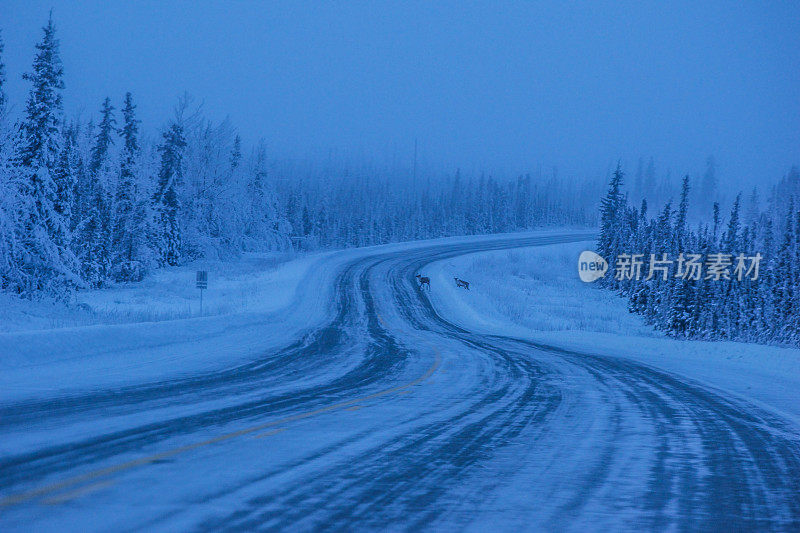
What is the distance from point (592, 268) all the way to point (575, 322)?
37997mm

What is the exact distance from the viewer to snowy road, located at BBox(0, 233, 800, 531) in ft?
13.5

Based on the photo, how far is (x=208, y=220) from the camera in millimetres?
54188

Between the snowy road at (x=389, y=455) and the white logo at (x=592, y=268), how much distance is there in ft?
200

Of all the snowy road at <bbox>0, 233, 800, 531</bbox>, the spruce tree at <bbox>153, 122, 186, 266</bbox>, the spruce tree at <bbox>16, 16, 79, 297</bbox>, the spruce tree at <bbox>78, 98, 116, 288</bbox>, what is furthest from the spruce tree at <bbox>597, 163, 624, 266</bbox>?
the snowy road at <bbox>0, 233, 800, 531</bbox>

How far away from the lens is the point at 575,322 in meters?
36.4

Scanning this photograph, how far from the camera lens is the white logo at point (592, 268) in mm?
69750

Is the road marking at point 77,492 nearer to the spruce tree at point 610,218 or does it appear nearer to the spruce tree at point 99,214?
the spruce tree at point 99,214

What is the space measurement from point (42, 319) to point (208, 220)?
32.0 metres

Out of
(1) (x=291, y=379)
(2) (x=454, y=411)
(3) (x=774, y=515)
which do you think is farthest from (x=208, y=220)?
(3) (x=774, y=515)

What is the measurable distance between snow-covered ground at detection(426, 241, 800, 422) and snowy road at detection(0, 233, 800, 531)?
3.39m
